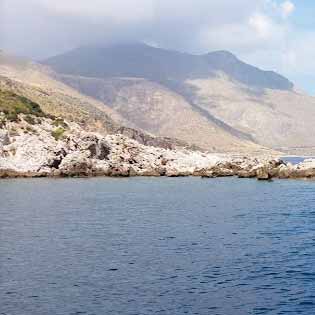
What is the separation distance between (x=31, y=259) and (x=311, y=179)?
10496 cm

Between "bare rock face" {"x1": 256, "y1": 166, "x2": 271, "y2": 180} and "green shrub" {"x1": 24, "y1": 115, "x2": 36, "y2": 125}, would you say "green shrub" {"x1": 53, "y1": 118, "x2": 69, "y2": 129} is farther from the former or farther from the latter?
"bare rock face" {"x1": 256, "y1": 166, "x2": 271, "y2": 180}

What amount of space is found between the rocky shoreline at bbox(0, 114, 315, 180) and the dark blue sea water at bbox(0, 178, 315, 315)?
4512 centimetres

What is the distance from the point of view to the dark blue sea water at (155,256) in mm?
37562

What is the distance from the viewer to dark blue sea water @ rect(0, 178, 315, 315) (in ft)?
123

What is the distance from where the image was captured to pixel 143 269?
4600 centimetres

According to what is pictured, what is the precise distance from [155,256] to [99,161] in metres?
102

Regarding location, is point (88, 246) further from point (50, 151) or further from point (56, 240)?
point (50, 151)

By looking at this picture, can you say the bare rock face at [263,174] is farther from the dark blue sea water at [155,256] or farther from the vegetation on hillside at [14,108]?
the vegetation on hillside at [14,108]

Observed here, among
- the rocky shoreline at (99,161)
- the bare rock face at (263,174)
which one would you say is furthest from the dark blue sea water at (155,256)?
the rocky shoreline at (99,161)

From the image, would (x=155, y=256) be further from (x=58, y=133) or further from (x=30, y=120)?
(x=30, y=120)

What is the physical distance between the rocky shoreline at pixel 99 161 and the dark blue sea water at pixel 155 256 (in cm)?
4512

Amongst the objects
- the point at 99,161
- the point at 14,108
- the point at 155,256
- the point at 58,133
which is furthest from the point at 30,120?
the point at 155,256

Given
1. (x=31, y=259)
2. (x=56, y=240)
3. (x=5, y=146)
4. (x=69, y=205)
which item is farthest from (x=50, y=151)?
(x=31, y=259)

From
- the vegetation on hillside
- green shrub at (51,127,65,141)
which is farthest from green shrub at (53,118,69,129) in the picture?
green shrub at (51,127,65,141)
